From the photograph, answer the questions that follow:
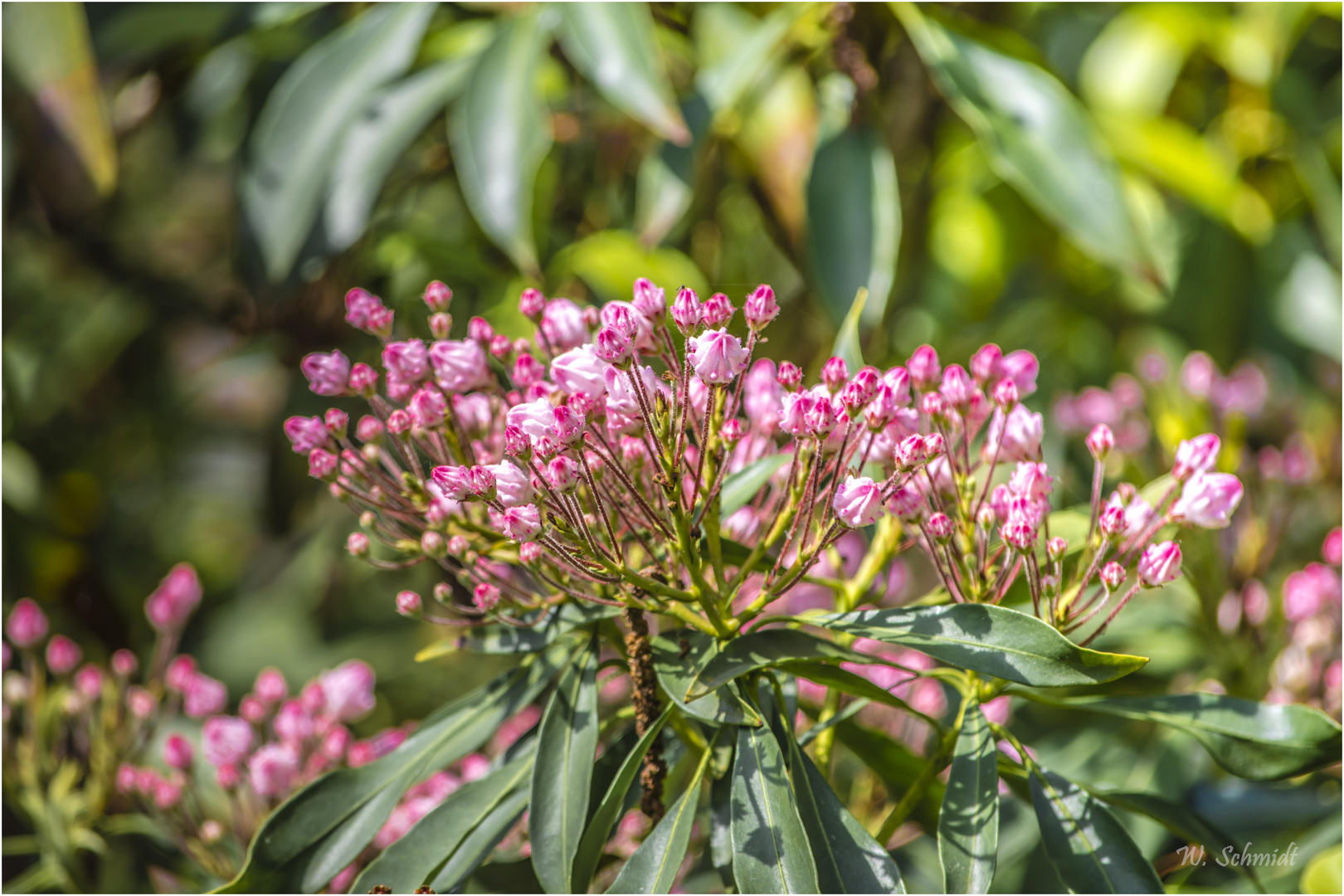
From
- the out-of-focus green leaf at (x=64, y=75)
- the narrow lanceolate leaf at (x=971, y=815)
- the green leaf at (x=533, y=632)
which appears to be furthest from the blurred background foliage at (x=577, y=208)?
the narrow lanceolate leaf at (x=971, y=815)

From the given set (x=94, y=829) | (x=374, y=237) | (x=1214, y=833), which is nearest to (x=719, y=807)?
(x=1214, y=833)

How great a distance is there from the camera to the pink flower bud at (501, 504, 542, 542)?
20.1 inches

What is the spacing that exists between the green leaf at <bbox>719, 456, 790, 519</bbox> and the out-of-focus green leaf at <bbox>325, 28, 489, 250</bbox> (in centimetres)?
56

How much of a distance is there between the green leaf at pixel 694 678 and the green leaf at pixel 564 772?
0.05 meters

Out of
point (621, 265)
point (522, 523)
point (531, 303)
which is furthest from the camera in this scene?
point (621, 265)

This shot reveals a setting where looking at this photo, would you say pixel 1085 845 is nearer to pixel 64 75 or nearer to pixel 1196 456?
pixel 1196 456

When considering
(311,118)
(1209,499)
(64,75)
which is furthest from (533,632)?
(64,75)

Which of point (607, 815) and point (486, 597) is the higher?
point (486, 597)

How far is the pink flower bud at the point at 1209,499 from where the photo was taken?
0.59 m

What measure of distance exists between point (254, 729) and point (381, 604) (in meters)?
0.79

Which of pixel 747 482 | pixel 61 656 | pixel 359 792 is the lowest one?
pixel 61 656

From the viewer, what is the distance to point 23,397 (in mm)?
1431

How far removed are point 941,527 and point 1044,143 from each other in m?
0.63

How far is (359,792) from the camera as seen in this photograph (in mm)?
673
